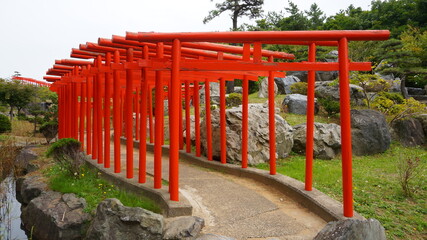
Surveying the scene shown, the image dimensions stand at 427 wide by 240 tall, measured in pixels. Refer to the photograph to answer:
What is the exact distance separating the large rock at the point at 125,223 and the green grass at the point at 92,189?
669 millimetres

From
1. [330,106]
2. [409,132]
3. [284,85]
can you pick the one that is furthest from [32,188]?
[284,85]

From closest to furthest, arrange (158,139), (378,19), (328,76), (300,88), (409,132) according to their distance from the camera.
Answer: (158,139), (409,132), (300,88), (328,76), (378,19)

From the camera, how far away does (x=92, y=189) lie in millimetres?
6637

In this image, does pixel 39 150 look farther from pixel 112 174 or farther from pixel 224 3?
pixel 224 3

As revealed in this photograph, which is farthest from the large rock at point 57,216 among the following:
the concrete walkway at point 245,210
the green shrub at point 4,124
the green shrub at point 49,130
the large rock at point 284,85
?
the large rock at point 284,85

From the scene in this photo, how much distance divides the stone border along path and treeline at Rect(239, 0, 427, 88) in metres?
12.3

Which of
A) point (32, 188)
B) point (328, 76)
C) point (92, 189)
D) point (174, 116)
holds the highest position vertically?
point (328, 76)

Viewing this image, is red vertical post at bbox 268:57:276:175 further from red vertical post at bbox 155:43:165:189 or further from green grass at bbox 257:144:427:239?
red vertical post at bbox 155:43:165:189

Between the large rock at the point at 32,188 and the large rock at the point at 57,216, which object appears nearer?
the large rock at the point at 57,216

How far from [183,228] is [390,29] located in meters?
27.3

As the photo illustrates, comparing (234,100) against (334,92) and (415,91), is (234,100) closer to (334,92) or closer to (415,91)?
(334,92)

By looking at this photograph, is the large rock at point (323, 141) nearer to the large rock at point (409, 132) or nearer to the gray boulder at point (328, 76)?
the large rock at point (409, 132)

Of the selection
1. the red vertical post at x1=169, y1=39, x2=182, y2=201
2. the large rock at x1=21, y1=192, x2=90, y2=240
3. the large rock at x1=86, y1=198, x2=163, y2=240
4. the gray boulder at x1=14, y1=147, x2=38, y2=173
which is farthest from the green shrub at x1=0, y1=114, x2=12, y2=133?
the red vertical post at x1=169, y1=39, x2=182, y2=201

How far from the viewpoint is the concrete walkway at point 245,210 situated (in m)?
4.75
